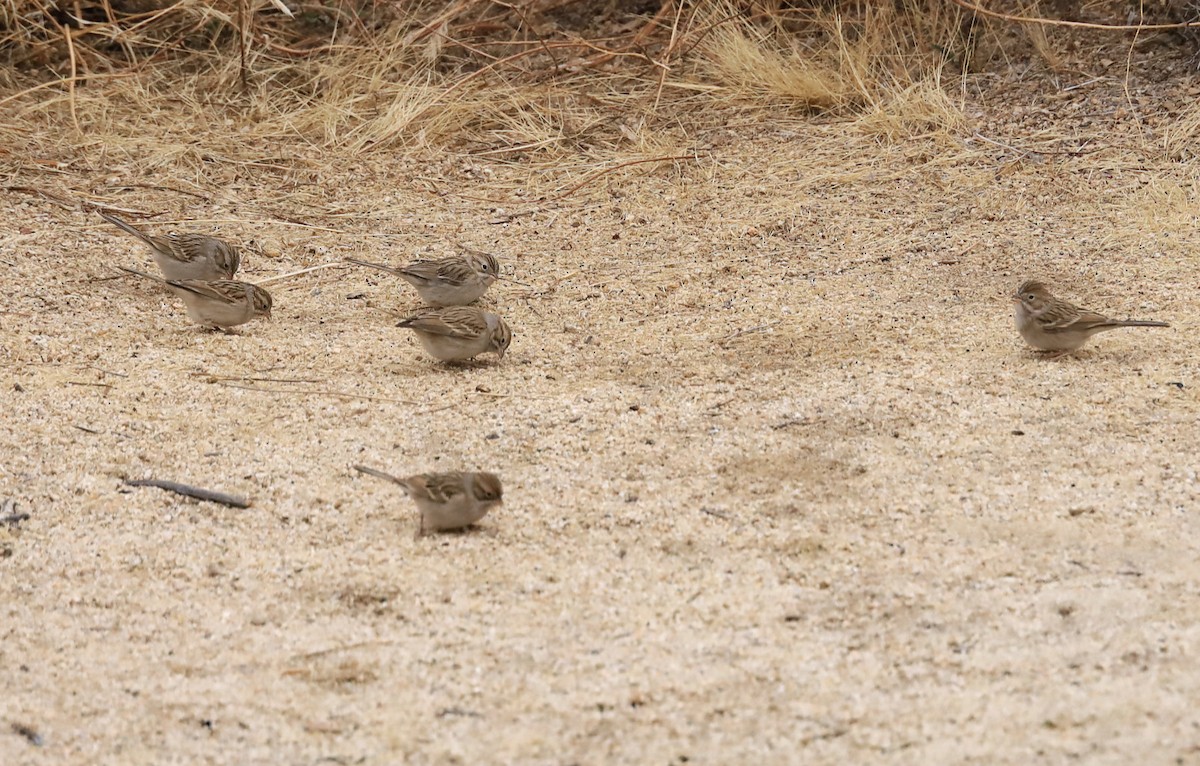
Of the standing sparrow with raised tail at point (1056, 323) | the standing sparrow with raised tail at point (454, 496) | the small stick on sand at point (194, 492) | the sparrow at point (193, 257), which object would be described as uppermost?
the standing sparrow with raised tail at point (1056, 323)

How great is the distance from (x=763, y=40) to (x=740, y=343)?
5.14 m

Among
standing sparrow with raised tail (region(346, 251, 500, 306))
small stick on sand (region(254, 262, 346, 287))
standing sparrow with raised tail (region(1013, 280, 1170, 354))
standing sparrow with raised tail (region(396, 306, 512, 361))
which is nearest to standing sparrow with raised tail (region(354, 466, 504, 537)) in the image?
standing sparrow with raised tail (region(396, 306, 512, 361))

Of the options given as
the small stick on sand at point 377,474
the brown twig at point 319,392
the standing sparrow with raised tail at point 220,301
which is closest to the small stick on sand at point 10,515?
the small stick on sand at point 377,474

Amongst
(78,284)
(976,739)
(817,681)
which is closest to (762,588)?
(817,681)

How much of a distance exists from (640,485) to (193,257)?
3.72 metres

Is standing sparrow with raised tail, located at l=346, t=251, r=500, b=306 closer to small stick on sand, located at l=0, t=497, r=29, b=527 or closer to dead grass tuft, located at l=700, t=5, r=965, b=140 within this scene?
small stick on sand, located at l=0, t=497, r=29, b=527

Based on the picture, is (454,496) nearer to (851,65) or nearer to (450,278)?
(450,278)

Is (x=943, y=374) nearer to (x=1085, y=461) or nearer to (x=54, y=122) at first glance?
(x=1085, y=461)

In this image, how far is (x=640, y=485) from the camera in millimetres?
5691

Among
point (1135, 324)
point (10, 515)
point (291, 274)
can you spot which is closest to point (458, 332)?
point (291, 274)

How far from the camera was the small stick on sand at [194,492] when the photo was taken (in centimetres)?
553

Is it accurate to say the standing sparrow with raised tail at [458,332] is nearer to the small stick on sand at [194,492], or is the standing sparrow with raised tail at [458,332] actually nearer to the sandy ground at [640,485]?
the sandy ground at [640,485]

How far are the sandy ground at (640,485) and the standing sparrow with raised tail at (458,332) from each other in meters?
0.13

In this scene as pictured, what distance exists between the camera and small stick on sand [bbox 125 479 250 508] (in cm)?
553
